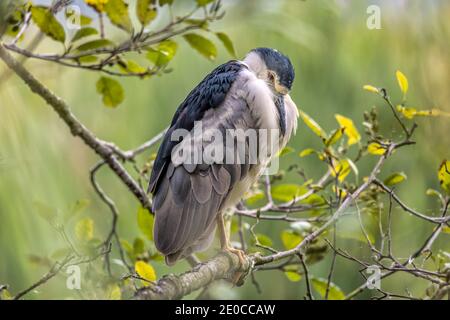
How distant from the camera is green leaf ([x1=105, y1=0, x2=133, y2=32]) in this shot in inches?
66.6

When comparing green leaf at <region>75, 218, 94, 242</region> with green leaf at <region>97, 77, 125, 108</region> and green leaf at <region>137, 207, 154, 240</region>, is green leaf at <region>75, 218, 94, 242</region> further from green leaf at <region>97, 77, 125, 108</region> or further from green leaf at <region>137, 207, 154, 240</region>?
green leaf at <region>97, 77, 125, 108</region>

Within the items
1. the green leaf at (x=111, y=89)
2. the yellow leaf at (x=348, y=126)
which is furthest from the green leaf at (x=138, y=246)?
the yellow leaf at (x=348, y=126)

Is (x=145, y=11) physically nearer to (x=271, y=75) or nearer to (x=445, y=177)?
(x=271, y=75)

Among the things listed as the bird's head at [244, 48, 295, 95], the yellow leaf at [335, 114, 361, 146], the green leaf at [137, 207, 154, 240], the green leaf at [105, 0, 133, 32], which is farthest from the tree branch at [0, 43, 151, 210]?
the yellow leaf at [335, 114, 361, 146]

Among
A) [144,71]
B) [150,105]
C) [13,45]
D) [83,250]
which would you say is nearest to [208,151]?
[144,71]

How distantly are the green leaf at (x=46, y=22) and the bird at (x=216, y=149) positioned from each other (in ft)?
1.25

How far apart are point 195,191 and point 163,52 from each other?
14.2 inches

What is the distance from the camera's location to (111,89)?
6.35 ft

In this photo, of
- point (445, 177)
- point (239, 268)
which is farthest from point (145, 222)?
point (445, 177)

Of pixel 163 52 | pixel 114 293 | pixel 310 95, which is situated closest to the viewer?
pixel 114 293

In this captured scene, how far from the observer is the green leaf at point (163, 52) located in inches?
68.9

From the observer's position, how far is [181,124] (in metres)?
1.82

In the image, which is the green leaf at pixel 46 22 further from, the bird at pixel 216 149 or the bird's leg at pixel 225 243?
the bird's leg at pixel 225 243

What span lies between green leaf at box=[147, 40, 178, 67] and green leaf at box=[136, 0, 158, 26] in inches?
3.1
